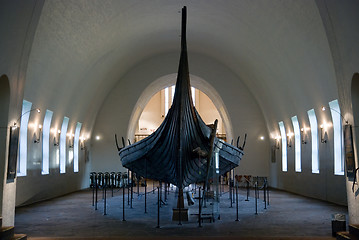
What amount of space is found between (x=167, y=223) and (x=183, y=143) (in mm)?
2166

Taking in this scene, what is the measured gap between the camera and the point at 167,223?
946cm

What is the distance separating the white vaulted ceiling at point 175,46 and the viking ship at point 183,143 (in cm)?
368

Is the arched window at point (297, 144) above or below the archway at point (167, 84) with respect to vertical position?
below

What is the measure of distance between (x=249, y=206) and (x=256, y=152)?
906 centimetres

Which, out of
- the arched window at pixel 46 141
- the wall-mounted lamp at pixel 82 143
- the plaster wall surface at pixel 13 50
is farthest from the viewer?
the wall-mounted lamp at pixel 82 143

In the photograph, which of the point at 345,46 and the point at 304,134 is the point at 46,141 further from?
the point at 345,46

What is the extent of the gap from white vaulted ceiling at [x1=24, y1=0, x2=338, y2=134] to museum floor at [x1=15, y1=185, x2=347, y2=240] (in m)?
3.91

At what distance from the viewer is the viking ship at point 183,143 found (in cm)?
1060

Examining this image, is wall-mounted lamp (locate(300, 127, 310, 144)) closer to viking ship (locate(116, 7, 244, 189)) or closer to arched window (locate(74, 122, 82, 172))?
viking ship (locate(116, 7, 244, 189))

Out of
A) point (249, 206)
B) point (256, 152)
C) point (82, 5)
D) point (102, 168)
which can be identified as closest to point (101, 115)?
point (102, 168)

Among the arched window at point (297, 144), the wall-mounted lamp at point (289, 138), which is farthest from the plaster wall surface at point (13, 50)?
the wall-mounted lamp at point (289, 138)

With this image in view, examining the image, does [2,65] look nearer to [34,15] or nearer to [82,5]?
[34,15]

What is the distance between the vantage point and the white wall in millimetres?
21500

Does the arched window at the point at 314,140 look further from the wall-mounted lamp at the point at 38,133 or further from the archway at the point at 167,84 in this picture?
the wall-mounted lamp at the point at 38,133
